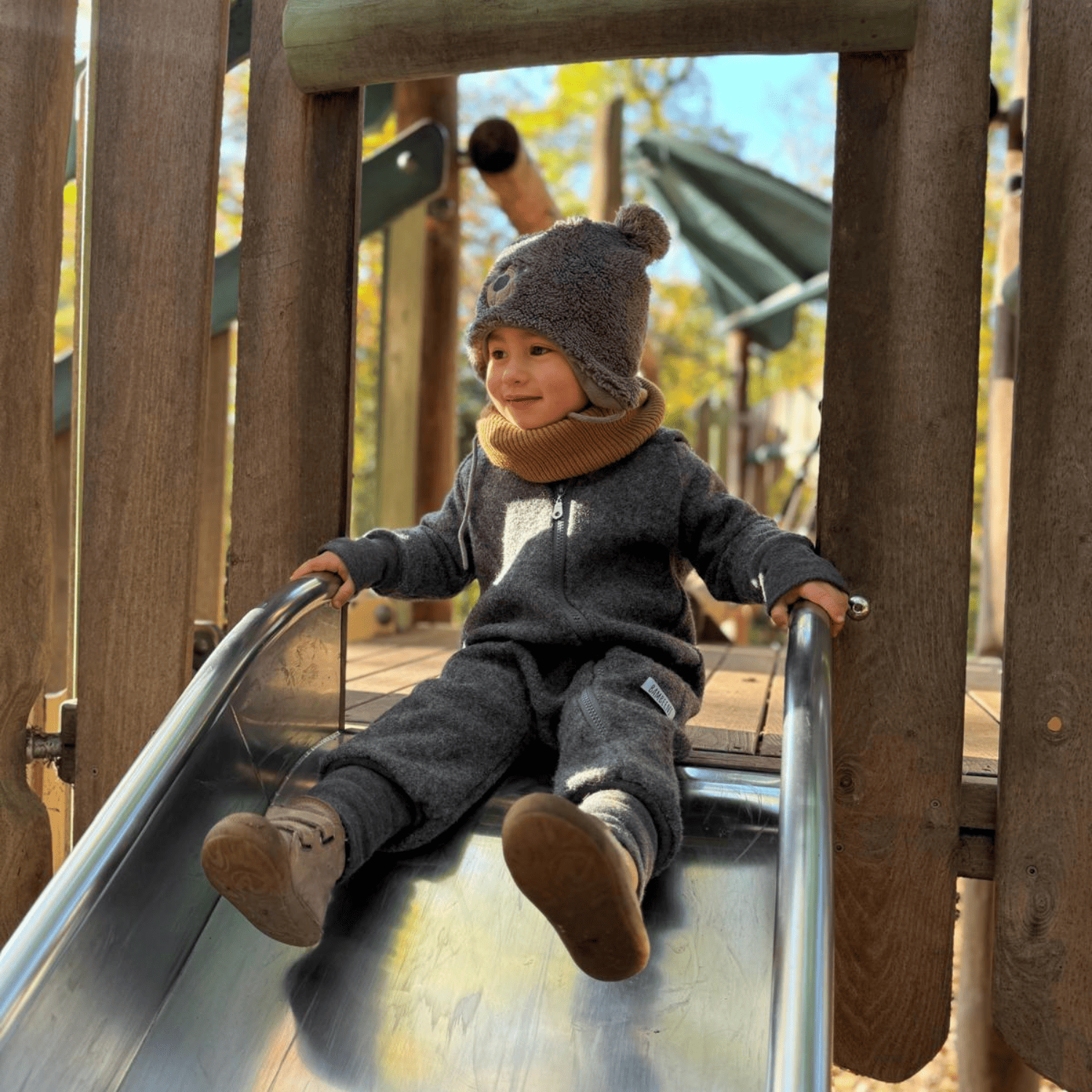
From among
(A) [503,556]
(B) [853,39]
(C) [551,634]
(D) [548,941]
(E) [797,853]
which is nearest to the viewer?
(E) [797,853]

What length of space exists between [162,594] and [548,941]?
90 centimetres

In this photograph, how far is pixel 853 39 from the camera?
1.70 metres

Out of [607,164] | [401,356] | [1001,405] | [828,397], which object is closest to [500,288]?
[828,397]

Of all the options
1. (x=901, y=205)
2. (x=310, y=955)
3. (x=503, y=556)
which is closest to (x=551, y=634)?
(x=503, y=556)

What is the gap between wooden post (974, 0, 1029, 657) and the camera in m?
4.17

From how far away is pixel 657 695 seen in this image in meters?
1.78

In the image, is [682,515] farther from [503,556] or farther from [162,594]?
[162,594]

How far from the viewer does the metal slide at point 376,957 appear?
4.49ft

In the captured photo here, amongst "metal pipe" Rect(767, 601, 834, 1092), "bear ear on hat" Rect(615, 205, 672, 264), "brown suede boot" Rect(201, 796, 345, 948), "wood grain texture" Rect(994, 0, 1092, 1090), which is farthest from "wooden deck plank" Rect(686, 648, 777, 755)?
"bear ear on hat" Rect(615, 205, 672, 264)

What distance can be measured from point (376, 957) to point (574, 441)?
2.70 feet

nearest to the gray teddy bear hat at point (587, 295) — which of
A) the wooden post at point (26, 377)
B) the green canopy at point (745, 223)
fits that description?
the wooden post at point (26, 377)

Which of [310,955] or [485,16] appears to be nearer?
[310,955]

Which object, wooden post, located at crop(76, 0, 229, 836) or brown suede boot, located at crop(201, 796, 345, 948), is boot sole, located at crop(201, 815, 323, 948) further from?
wooden post, located at crop(76, 0, 229, 836)

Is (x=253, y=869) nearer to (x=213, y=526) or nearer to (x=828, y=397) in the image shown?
(x=828, y=397)
